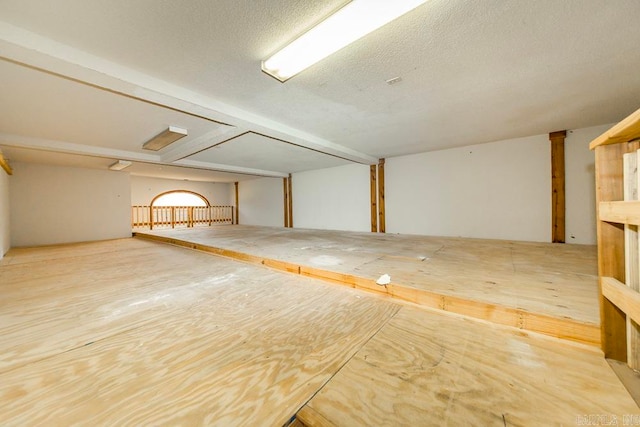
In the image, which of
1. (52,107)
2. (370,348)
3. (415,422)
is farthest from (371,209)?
(52,107)

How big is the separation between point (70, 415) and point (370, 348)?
3.96 ft

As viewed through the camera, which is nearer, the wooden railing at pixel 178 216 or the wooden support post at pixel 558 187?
the wooden support post at pixel 558 187

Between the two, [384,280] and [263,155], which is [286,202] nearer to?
[263,155]

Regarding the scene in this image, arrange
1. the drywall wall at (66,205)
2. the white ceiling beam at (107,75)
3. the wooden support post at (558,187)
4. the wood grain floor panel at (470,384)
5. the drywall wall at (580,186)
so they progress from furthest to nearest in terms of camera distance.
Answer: the drywall wall at (66,205) < the wooden support post at (558,187) < the drywall wall at (580,186) < the white ceiling beam at (107,75) < the wood grain floor panel at (470,384)

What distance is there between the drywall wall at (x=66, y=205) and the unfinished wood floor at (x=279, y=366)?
5.55 meters

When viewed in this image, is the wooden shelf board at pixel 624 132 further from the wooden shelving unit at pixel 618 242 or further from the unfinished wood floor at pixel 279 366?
the unfinished wood floor at pixel 279 366

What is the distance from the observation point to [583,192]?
357 cm

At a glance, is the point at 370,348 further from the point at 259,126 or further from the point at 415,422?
the point at 259,126

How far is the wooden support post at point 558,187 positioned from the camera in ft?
12.1

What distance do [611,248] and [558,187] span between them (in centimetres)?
378

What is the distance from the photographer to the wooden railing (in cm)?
842

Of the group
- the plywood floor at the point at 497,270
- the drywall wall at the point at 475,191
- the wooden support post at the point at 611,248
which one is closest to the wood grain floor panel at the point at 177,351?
the plywood floor at the point at 497,270

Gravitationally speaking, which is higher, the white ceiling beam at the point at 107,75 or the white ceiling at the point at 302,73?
the white ceiling at the point at 302,73

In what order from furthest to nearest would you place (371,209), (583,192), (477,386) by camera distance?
(371,209), (583,192), (477,386)
